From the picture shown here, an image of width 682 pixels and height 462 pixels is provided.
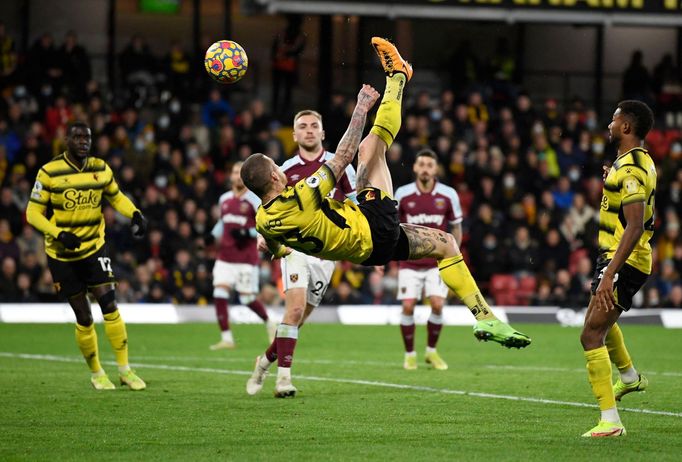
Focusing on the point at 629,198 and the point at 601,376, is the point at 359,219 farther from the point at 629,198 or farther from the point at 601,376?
the point at 601,376

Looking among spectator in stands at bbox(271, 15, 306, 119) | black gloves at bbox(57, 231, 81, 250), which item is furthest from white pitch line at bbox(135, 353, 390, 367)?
spectator in stands at bbox(271, 15, 306, 119)

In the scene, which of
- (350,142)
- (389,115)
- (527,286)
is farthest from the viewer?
(527,286)

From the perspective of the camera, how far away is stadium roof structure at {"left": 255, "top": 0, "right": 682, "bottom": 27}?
21.6 metres

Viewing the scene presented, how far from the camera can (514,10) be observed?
A: 2170 centimetres

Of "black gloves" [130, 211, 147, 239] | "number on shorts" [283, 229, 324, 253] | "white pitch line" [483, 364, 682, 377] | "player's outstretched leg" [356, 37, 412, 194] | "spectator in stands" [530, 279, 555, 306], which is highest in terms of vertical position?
"player's outstretched leg" [356, 37, 412, 194]

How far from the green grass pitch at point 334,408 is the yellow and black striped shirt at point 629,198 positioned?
133 cm

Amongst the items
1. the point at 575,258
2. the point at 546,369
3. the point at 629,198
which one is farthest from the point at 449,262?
the point at 575,258

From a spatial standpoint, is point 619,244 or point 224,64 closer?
point 619,244

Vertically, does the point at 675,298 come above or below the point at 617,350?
below

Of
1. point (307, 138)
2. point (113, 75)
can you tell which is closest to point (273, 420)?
point (307, 138)

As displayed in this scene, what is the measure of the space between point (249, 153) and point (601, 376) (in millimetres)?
15480

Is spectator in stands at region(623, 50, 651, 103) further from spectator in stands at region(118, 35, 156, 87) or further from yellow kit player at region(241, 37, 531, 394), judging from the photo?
yellow kit player at region(241, 37, 531, 394)

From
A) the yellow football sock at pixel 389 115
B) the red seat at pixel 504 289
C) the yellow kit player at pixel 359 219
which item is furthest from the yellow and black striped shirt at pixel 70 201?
the red seat at pixel 504 289

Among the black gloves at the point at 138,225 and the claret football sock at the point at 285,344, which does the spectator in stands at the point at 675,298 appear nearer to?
the claret football sock at the point at 285,344
